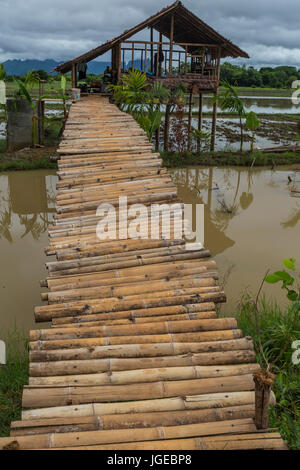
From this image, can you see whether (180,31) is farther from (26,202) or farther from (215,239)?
(215,239)

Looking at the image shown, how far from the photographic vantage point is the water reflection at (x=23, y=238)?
17.3ft

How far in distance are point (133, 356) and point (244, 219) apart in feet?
20.0

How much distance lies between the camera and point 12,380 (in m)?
3.64

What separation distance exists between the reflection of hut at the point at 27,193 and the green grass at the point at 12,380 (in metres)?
5.07

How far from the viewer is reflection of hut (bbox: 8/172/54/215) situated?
9141mm

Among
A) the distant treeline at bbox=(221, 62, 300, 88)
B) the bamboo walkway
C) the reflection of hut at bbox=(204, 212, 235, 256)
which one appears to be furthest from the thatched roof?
the distant treeline at bbox=(221, 62, 300, 88)

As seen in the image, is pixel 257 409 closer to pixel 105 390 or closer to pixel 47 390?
pixel 105 390

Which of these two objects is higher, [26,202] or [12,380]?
[26,202]

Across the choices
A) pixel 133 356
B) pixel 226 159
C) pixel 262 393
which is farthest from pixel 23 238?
pixel 226 159

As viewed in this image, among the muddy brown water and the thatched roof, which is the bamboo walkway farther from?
the thatched roof

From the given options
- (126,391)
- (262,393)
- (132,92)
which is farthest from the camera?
(132,92)

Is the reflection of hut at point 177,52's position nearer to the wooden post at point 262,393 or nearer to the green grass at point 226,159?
the green grass at point 226,159

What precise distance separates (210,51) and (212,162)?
3.87 meters
